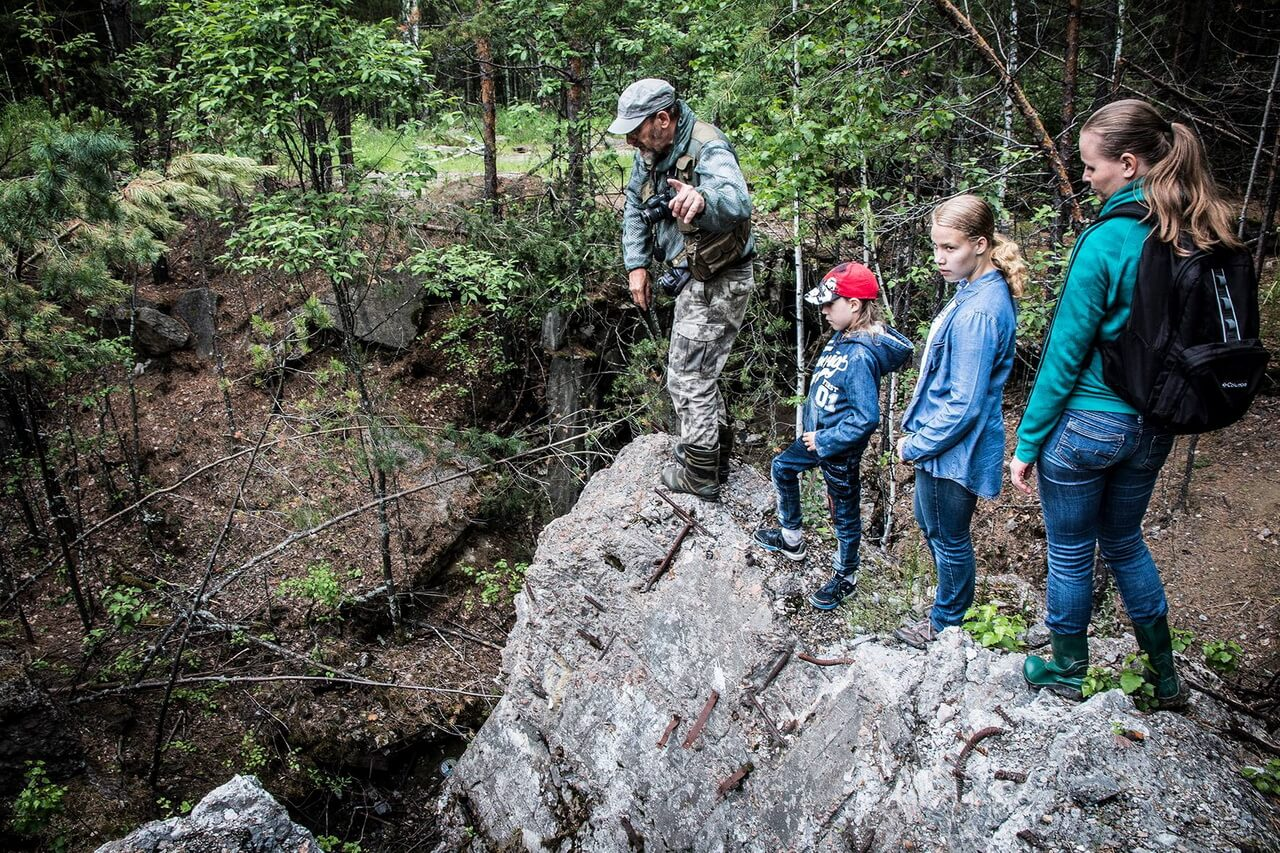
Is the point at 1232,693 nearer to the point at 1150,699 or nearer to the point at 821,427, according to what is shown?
the point at 1150,699

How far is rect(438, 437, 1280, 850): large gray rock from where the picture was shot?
7.77 ft

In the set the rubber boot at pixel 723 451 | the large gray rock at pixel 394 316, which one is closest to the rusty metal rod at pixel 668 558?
the rubber boot at pixel 723 451

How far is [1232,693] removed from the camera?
11.9 feet

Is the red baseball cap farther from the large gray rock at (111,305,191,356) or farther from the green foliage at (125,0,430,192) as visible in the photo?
the large gray rock at (111,305,191,356)

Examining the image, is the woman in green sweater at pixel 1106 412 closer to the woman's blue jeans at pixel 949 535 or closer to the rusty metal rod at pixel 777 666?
the woman's blue jeans at pixel 949 535

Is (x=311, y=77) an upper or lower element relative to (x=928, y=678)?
upper

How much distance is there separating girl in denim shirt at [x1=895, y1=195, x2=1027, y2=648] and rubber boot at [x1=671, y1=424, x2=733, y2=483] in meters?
1.36

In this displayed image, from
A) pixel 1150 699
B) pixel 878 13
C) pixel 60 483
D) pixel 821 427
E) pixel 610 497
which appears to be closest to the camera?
pixel 1150 699

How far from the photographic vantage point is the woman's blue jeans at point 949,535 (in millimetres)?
3064

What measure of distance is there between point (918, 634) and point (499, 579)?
716 centimetres

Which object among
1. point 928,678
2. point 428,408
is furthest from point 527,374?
point 928,678

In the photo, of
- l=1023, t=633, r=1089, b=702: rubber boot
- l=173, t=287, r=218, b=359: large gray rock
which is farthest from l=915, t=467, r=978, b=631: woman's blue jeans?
l=173, t=287, r=218, b=359: large gray rock

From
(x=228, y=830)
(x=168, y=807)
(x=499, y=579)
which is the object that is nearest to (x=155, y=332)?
(x=499, y=579)

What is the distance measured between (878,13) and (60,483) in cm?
1102
